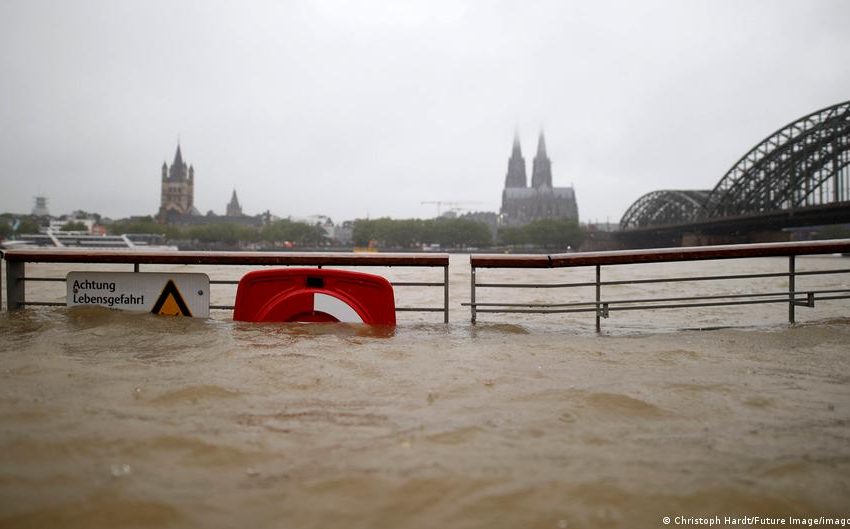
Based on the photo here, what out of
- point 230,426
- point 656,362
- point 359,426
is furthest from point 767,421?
point 230,426

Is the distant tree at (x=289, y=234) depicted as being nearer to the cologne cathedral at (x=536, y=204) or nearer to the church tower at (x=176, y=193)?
the church tower at (x=176, y=193)

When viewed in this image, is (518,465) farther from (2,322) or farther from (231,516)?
(2,322)

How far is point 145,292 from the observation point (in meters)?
5.48

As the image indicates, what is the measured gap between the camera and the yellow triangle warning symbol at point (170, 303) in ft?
17.9

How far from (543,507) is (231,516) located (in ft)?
3.33

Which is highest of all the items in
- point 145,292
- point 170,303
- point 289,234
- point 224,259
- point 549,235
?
point 289,234

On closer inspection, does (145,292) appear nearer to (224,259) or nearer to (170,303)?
(170,303)

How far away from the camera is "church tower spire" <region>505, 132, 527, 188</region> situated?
613ft

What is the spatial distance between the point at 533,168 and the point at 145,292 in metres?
190

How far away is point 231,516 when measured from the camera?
5.58 feet

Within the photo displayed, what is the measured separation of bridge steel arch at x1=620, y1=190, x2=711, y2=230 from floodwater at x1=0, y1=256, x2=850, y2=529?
97.2m

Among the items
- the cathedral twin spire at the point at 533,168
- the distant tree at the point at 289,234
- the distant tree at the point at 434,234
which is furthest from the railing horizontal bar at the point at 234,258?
the cathedral twin spire at the point at 533,168

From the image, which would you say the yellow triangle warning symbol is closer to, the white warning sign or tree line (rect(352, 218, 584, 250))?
the white warning sign

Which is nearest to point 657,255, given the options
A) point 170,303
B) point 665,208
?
point 170,303
